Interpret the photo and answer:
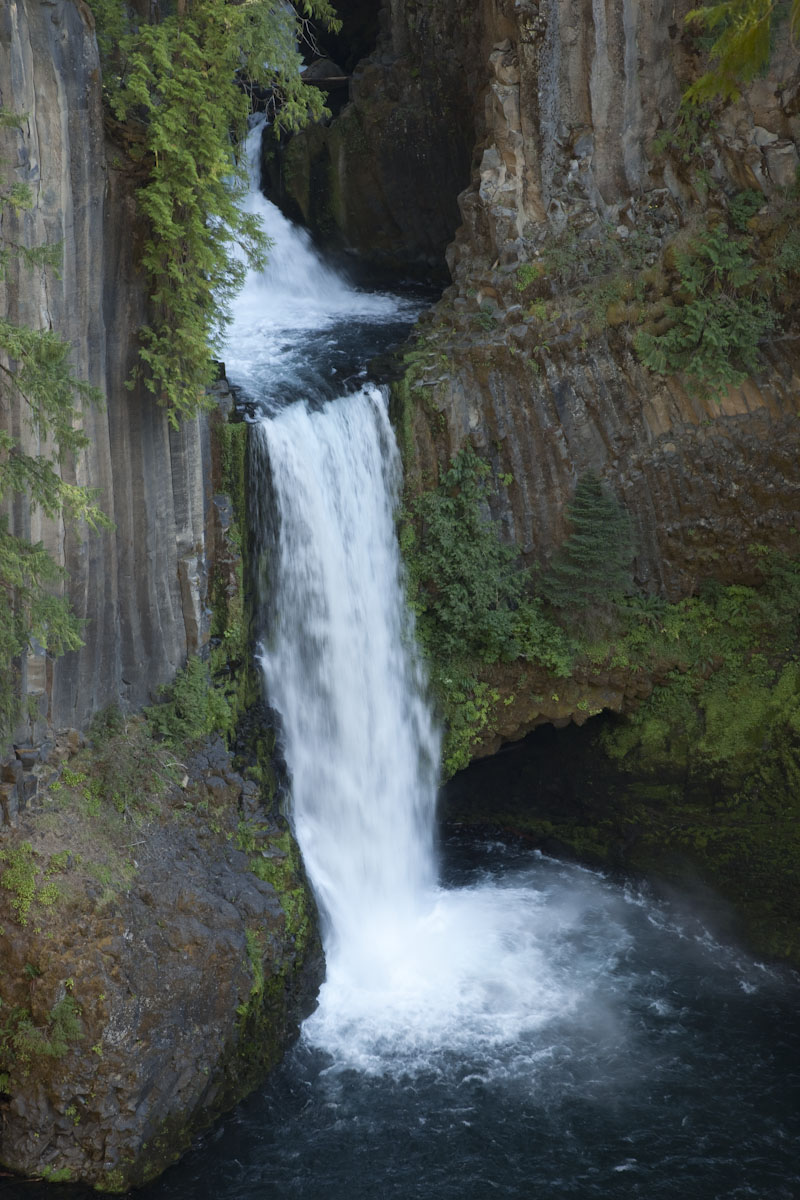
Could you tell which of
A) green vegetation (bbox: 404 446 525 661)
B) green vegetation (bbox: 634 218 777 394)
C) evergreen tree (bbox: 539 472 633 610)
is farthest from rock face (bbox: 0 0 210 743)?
green vegetation (bbox: 634 218 777 394)

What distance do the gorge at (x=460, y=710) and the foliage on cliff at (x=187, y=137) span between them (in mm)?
414

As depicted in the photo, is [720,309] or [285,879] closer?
[285,879]

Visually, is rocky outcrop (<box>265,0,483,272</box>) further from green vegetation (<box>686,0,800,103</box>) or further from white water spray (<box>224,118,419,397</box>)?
green vegetation (<box>686,0,800,103</box>)

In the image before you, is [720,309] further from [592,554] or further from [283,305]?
[283,305]

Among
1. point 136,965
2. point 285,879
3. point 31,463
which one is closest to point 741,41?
point 31,463

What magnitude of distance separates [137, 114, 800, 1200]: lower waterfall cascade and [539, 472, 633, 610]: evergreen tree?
95.2 inches

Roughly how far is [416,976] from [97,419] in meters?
7.74

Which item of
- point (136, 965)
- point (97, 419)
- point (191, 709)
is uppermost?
point (97, 419)

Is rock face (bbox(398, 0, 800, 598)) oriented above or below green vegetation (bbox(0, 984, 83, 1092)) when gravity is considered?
above

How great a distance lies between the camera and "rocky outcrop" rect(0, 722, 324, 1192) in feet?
31.7

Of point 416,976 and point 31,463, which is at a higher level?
point 31,463

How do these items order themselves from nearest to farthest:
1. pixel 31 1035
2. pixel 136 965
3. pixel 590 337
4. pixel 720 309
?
pixel 31 1035, pixel 136 965, pixel 720 309, pixel 590 337

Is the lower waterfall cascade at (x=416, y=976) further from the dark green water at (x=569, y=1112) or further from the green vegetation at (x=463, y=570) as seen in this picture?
the green vegetation at (x=463, y=570)

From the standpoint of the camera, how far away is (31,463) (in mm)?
9008
